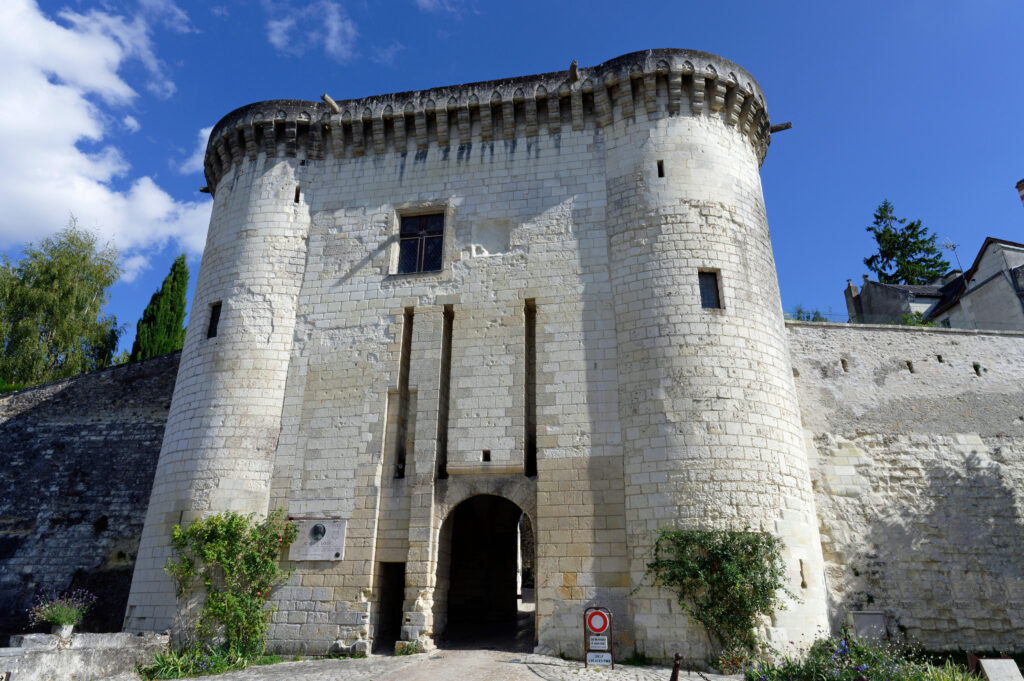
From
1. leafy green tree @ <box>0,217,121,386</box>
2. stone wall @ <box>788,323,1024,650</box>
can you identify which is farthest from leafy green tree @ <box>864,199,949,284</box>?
leafy green tree @ <box>0,217,121,386</box>

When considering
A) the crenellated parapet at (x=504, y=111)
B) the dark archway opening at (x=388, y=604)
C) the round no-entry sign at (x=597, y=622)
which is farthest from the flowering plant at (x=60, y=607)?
the crenellated parapet at (x=504, y=111)

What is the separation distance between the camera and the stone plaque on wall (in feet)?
33.6

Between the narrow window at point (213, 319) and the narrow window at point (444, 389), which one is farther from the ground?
the narrow window at point (213, 319)

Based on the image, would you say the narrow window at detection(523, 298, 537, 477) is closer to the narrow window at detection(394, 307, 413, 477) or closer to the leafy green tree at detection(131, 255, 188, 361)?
the narrow window at detection(394, 307, 413, 477)

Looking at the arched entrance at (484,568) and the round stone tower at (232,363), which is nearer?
the round stone tower at (232,363)

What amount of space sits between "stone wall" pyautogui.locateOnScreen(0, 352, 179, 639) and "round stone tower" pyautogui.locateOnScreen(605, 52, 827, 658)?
1051cm

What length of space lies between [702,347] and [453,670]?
5926mm

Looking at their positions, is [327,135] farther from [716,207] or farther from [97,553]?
[97,553]

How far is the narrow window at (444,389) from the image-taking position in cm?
1073

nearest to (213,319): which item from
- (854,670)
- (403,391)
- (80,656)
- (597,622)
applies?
(403,391)

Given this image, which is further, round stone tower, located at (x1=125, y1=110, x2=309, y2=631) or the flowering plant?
round stone tower, located at (x1=125, y1=110, x2=309, y2=631)

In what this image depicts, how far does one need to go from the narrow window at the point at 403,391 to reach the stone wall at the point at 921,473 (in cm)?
724

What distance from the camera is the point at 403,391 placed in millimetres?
11352

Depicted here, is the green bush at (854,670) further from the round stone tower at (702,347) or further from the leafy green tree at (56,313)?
the leafy green tree at (56,313)
